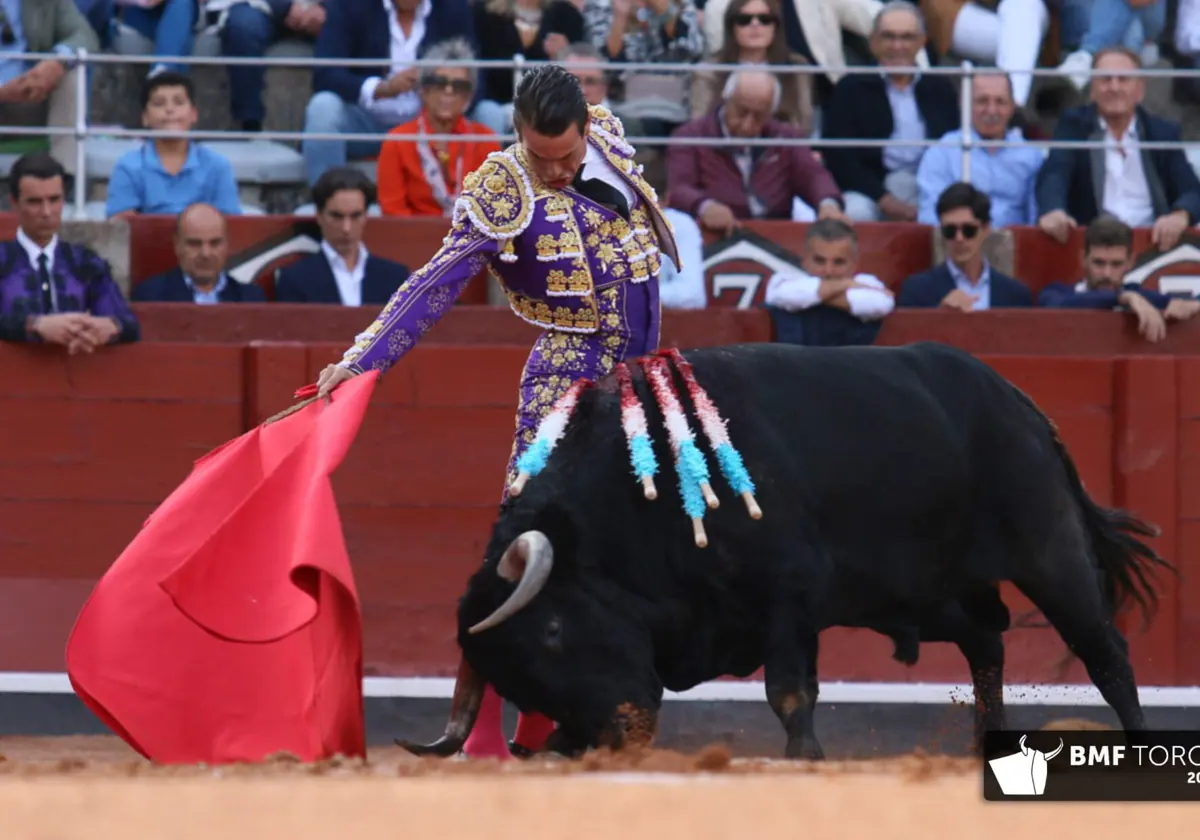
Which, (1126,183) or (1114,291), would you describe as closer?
(1114,291)

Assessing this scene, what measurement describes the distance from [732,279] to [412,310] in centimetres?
264

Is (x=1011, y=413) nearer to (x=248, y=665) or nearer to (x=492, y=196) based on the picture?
(x=492, y=196)

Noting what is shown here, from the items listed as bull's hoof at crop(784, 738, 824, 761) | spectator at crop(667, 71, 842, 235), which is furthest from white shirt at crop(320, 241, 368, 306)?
bull's hoof at crop(784, 738, 824, 761)

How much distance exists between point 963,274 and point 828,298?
771mm

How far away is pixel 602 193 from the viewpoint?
4.55 m

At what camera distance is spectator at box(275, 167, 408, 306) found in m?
6.61

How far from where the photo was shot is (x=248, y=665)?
14.7 ft

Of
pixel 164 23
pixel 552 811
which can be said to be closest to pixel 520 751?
pixel 552 811

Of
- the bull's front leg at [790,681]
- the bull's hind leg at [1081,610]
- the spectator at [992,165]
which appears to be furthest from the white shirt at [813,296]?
the bull's front leg at [790,681]

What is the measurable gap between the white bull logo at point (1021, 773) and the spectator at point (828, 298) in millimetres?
2918

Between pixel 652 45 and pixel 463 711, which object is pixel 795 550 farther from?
pixel 652 45

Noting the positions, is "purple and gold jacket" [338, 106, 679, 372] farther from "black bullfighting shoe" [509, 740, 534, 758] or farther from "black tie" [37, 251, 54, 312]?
"black tie" [37, 251, 54, 312]

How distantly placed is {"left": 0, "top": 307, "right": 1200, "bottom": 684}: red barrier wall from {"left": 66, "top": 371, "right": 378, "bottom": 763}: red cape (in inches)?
65.0

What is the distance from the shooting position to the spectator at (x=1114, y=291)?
6594 millimetres
